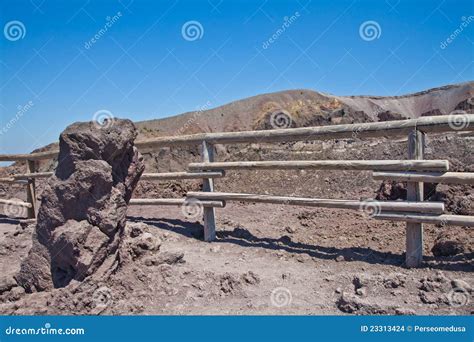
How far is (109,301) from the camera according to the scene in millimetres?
3988

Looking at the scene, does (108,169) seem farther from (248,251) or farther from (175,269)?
(248,251)

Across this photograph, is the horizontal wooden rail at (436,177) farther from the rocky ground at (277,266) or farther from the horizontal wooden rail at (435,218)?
the rocky ground at (277,266)

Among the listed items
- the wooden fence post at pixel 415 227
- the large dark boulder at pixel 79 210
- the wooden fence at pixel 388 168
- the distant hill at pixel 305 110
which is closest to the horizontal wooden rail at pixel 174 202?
the wooden fence at pixel 388 168

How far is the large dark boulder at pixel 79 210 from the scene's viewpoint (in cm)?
414

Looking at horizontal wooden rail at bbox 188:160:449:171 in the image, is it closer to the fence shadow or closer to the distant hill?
the fence shadow

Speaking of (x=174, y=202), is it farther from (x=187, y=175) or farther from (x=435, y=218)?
(x=435, y=218)

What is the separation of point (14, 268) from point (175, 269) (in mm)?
2279

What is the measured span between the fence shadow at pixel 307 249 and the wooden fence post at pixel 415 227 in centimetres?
11

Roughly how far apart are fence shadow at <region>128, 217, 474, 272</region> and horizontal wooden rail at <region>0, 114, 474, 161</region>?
1193 millimetres

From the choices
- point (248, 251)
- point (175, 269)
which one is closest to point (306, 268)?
point (248, 251)

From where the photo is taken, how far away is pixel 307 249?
16.7 feet

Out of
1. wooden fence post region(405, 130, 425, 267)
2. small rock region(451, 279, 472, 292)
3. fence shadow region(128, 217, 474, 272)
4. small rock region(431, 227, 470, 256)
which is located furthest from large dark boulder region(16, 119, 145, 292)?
small rock region(431, 227, 470, 256)

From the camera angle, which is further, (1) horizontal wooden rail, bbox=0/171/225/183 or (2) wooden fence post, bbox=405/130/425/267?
(1) horizontal wooden rail, bbox=0/171/225/183

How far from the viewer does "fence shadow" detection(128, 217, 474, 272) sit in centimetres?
430
